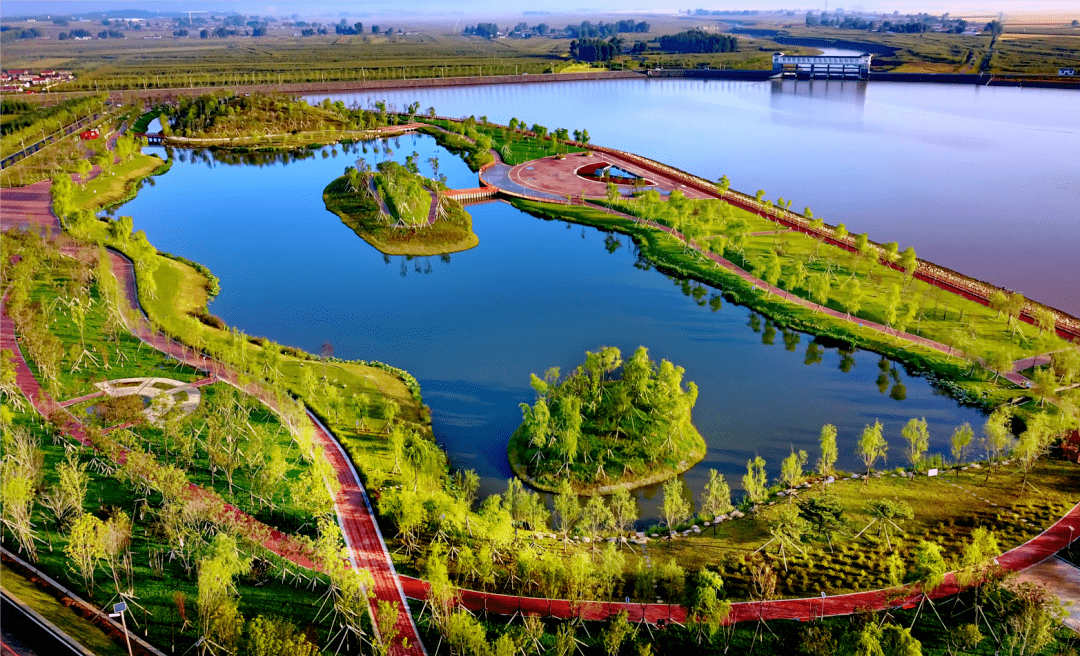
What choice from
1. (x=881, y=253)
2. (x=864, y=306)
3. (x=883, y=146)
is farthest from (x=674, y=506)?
(x=883, y=146)

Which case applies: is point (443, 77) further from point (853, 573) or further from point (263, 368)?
point (853, 573)

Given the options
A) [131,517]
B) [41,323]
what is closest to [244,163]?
[41,323]

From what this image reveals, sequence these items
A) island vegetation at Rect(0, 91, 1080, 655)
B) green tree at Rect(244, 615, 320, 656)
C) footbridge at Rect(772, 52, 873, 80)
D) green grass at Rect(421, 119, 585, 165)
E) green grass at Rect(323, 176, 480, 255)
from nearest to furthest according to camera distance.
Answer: green tree at Rect(244, 615, 320, 656)
island vegetation at Rect(0, 91, 1080, 655)
green grass at Rect(323, 176, 480, 255)
green grass at Rect(421, 119, 585, 165)
footbridge at Rect(772, 52, 873, 80)

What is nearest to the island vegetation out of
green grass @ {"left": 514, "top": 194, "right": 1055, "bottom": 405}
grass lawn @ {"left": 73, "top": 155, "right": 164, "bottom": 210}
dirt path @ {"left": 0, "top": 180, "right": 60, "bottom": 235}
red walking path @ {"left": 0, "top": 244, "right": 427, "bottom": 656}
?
green grass @ {"left": 514, "top": 194, "right": 1055, "bottom": 405}

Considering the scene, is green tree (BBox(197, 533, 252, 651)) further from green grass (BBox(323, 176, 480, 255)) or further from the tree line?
the tree line

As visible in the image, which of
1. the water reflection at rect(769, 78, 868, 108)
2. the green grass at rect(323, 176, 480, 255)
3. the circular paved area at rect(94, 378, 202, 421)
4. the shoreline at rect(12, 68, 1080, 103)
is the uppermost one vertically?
the shoreline at rect(12, 68, 1080, 103)

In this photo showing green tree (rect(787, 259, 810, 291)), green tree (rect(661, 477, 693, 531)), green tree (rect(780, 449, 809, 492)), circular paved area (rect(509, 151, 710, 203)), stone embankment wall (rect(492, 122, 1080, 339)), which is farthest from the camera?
circular paved area (rect(509, 151, 710, 203))

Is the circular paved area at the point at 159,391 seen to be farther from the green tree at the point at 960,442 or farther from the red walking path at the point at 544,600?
the green tree at the point at 960,442
